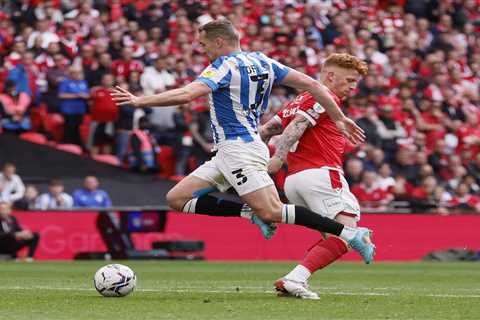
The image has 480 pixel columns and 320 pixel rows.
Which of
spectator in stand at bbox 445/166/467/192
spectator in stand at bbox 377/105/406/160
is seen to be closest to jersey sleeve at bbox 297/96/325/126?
spectator in stand at bbox 377/105/406/160

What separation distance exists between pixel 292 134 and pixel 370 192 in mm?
12162

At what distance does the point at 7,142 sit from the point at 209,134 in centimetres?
367

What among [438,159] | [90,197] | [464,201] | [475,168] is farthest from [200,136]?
[475,168]

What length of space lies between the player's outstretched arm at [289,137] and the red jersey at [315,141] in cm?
7

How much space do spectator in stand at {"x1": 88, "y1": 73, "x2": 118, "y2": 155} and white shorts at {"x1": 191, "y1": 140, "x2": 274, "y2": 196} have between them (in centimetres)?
1121

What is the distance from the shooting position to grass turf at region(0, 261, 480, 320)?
852 centimetres

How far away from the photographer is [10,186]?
2055cm

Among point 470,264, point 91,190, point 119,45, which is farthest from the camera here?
point 119,45

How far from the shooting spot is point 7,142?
864 inches

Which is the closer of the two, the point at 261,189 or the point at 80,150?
the point at 261,189

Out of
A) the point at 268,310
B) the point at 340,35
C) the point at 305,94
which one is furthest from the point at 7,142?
the point at 268,310

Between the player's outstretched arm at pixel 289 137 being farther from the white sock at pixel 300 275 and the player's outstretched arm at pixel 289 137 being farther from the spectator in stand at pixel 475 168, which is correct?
the spectator in stand at pixel 475 168

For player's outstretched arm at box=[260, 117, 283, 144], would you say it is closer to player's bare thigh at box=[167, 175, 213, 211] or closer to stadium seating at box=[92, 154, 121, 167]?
player's bare thigh at box=[167, 175, 213, 211]

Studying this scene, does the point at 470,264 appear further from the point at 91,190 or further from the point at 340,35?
the point at 340,35
